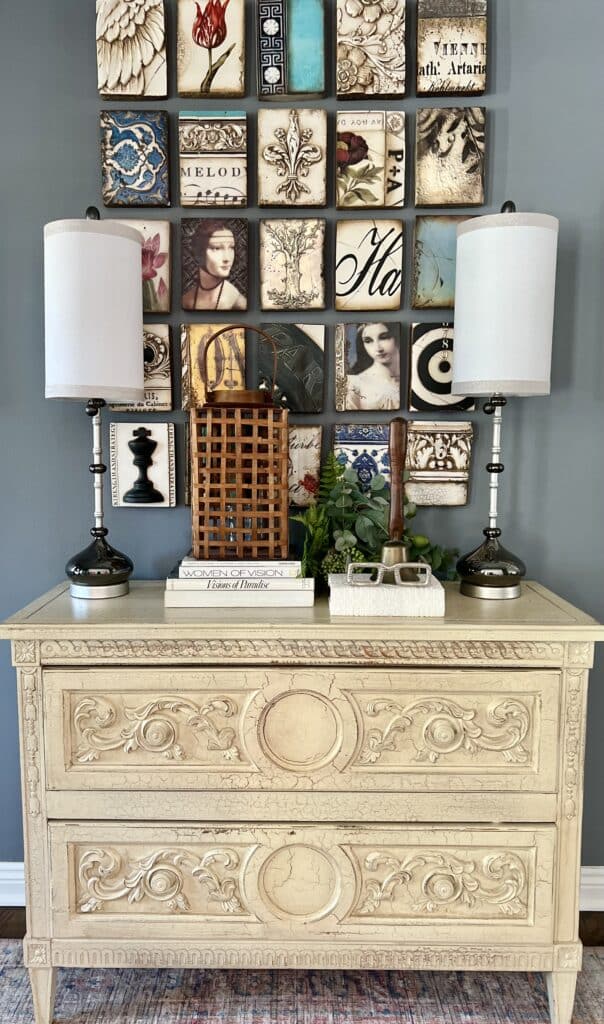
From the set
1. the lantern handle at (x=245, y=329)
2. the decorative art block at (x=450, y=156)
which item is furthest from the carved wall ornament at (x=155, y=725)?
the decorative art block at (x=450, y=156)

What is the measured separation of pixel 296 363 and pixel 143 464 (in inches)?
19.6

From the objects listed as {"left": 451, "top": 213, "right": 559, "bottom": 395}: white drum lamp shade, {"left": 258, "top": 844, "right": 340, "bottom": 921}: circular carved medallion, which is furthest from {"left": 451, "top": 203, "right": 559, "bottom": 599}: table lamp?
{"left": 258, "top": 844, "right": 340, "bottom": 921}: circular carved medallion

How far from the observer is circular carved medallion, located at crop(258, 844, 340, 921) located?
4.86 ft

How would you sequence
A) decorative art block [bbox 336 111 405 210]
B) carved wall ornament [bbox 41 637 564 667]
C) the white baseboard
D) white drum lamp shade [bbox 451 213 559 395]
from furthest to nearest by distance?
the white baseboard
decorative art block [bbox 336 111 405 210]
white drum lamp shade [bbox 451 213 559 395]
carved wall ornament [bbox 41 637 564 667]

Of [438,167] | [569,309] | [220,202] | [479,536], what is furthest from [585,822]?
[220,202]

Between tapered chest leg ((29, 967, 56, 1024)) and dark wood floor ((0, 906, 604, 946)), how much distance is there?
0.36 m

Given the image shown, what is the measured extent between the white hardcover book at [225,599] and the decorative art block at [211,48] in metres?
1.30

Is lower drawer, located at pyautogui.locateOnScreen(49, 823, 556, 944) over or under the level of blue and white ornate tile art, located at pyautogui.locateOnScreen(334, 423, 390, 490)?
under

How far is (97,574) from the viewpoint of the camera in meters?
1.62

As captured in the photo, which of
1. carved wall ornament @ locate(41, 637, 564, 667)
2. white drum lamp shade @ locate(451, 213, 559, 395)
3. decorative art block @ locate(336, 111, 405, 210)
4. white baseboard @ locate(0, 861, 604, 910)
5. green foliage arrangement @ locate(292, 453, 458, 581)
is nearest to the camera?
carved wall ornament @ locate(41, 637, 564, 667)

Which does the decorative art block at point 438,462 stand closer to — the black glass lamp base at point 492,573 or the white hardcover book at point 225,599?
the black glass lamp base at point 492,573

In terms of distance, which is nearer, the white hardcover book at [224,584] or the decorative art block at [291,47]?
the white hardcover book at [224,584]

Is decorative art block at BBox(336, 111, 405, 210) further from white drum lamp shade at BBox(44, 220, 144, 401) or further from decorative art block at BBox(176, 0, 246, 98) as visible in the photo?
white drum lamp shade at BBox(44, 220, 144, 401)

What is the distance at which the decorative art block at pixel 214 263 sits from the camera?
1803mm
